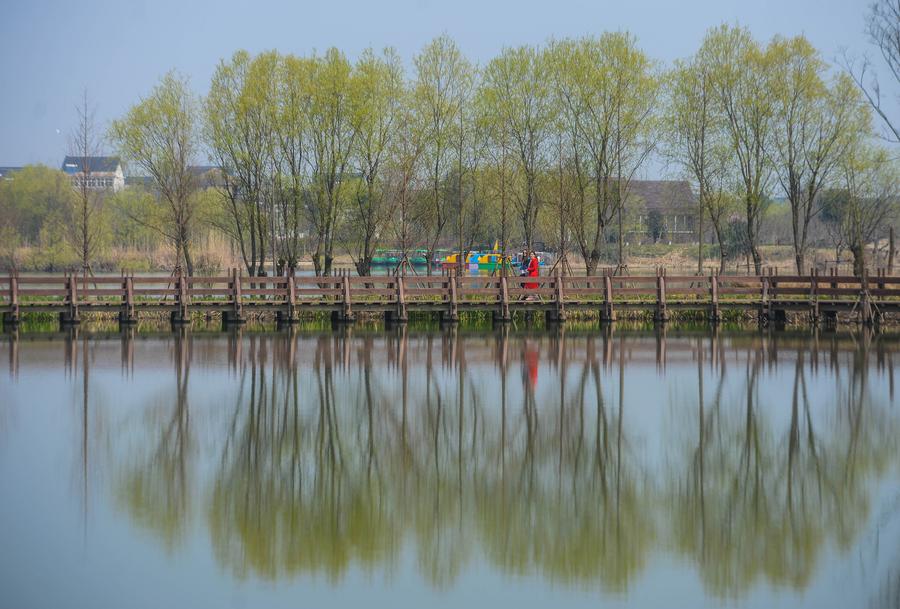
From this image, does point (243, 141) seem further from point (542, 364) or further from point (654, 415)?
point (654, 415)

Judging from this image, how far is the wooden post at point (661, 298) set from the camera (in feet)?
122

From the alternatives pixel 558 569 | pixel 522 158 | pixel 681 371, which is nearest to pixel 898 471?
pixel 558 569

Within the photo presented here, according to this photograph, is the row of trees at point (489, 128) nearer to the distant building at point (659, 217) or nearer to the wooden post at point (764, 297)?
the wooden post at point (764, 297)

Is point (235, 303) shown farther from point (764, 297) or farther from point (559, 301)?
point (764, 297)

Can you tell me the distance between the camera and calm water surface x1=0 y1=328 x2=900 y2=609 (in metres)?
10.2

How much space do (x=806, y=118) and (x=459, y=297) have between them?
52.7ft

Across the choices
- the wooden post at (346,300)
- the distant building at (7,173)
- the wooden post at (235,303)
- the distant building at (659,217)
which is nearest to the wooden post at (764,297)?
the wooden post at (346,300)

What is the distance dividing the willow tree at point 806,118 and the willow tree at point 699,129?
2317mm

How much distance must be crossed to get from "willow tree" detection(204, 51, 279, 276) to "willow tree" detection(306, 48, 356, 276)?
1779 millimetres

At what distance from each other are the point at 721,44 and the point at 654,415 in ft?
93.2

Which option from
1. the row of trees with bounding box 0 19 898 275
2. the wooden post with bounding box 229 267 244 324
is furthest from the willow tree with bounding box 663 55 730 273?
the wooden post with bounding box 229 267 244 324

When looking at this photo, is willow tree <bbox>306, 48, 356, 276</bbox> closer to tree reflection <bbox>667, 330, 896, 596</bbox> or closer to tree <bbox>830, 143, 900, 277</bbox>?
tree <bbox>830, 143, 900, 277</bbox>

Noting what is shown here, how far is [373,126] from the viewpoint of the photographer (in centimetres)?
4194

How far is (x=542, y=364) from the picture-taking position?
25.4 metres
